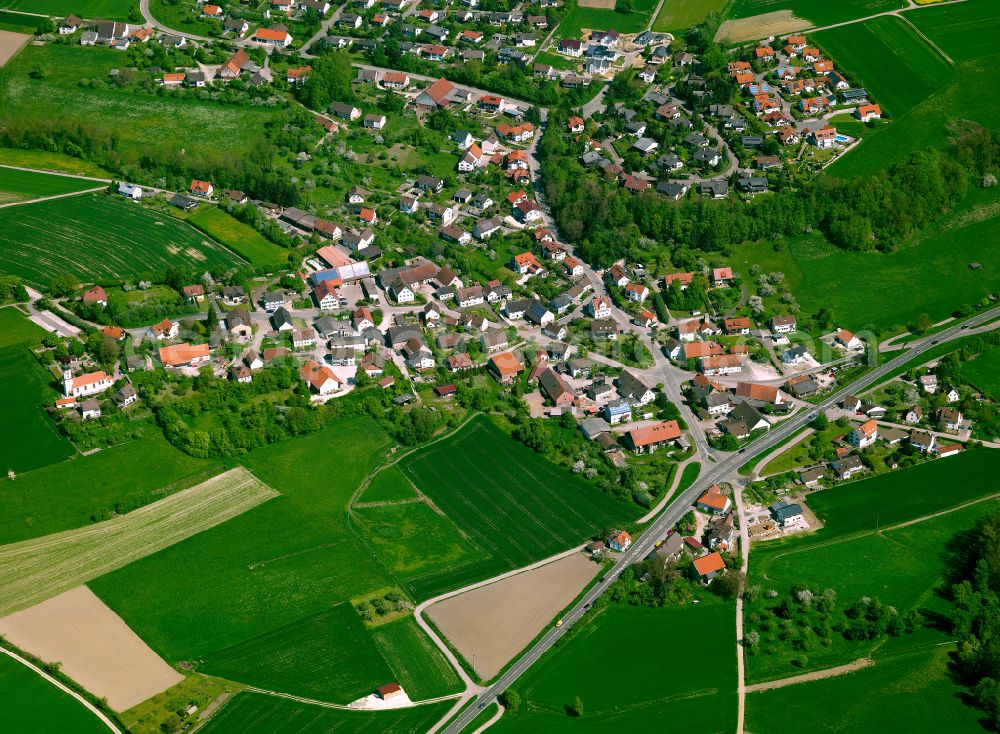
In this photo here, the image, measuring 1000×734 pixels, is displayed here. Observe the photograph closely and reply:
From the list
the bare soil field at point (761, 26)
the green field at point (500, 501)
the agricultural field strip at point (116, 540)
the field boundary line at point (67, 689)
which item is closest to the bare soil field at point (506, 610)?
the green field at point (500, 501)

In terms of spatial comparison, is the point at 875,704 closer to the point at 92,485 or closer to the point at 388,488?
the point at 388,488

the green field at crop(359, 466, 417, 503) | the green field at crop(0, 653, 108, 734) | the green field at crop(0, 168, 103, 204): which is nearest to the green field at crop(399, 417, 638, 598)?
the green field at crop(359, 466, 417, 503)

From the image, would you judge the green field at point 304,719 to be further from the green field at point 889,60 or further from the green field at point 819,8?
the green field at point 819,8

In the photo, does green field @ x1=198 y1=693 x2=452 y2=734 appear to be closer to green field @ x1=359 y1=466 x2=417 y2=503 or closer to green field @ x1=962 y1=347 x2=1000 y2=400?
green field @ x1=359 y1=466 x2=417 y2=503

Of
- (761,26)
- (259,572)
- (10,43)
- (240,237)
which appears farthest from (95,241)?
(761,26)

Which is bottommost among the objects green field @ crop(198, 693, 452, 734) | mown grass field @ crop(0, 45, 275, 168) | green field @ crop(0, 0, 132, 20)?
green field @ crop(198, 693, 452, 734)

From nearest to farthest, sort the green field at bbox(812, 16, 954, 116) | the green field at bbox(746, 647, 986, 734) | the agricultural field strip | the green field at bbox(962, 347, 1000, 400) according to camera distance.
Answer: the green field at bbox(746, 647, 986, 734), the agricultural field strip, the green field at bbox(962, 347, 1000, 400), the green field at bbox(812, 16, 954, 116)
